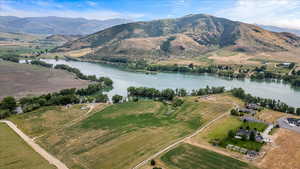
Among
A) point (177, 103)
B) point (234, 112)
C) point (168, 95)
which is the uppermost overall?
point (168, 95)

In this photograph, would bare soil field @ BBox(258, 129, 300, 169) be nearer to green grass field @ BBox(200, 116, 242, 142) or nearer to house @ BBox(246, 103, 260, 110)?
green grass field @ BBox(200, 116, 242, 142)

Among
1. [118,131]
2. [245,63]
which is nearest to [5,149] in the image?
[118,131]

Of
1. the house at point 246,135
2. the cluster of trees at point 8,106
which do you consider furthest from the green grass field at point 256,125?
the cluster of trees at point 8,106

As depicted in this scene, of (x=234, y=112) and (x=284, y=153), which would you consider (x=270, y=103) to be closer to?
(x=234, y=112)

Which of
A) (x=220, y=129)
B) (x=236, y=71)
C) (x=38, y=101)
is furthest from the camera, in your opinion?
(x=236, y=71)

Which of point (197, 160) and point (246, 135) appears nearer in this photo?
point (197, 160)

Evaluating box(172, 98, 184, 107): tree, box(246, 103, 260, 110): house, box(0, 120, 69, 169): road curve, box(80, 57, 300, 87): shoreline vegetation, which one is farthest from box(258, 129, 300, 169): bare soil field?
box(80, 57, 300, 87): shoreline vegetation

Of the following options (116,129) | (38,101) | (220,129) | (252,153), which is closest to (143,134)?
(116,129)

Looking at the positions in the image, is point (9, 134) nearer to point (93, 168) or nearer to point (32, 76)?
point (93, 168)
